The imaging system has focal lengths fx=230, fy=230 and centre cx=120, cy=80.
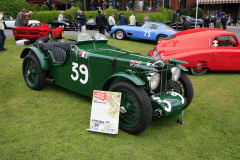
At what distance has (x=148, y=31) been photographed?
12445 mm

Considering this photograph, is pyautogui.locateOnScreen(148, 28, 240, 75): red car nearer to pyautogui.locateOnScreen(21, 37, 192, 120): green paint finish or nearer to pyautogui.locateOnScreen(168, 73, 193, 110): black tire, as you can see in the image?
pyautogui.locateOnScreen(168, 73, 193, 110): black tire

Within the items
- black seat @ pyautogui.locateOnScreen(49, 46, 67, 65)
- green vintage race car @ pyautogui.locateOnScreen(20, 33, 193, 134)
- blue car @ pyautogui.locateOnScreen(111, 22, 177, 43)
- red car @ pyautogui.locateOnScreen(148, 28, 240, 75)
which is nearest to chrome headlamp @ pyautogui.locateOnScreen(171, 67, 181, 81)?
green vintage race car @ pyautogui.locateOnScreen(20, 33, 193, 134)

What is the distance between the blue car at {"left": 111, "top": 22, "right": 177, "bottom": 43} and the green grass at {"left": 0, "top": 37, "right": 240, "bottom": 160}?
729cm

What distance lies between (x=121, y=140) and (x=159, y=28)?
32.3 ft

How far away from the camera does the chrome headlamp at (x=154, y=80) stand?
352cm

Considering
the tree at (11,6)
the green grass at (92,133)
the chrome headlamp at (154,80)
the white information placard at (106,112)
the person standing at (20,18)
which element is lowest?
the green grass at (92,133)

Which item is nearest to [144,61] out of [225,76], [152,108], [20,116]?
[152,108]

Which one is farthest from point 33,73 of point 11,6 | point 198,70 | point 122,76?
point 11,6

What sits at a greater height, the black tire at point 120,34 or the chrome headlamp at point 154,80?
the black tire at point 120,34

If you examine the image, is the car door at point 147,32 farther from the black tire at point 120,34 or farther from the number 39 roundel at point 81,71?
the number 39 roundel at point 81,71

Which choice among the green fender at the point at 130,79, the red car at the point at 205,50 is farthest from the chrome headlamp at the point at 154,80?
the red car at the point at 205,50

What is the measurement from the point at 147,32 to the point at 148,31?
7 centimetres

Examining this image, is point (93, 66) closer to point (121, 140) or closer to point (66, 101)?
point (66, 101)

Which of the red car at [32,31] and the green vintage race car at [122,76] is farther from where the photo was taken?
the red car at [32,31]
